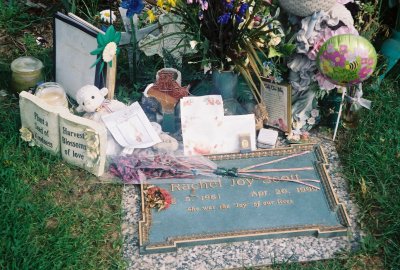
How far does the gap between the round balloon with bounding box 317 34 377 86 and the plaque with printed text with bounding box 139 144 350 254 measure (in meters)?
0.63

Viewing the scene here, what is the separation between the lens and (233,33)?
3.83m

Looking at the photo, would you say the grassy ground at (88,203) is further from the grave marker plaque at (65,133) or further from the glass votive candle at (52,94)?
the glass votive candle at (52,94)

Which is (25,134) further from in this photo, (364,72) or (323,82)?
(364,72)

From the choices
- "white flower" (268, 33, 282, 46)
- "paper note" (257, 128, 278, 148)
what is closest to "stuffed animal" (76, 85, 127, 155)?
"paper note" (257, 128, 278, 148)

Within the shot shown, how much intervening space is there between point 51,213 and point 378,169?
2059 millimetres

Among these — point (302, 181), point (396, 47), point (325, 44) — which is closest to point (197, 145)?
point (302, 181)

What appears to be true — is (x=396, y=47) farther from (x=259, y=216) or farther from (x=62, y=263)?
(x=62, y=263)

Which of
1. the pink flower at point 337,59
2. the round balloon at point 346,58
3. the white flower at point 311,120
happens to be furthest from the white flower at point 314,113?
the pink flower at point 337,59

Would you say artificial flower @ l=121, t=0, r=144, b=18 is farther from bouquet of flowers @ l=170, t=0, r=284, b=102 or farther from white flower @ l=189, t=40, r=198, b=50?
white flower @ l=189, t=40, r=198, b=50

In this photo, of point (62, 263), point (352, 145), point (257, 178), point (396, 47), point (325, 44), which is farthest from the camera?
point (396, 47)

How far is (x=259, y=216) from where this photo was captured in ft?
11.7

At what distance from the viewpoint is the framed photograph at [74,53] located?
4.09 meters

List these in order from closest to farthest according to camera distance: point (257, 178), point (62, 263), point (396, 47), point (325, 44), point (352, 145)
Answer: point (62, 263) → point (325, 44) → point (257, 178) → point (352, 145) → point (396, 47)

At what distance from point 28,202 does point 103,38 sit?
1116 mm
